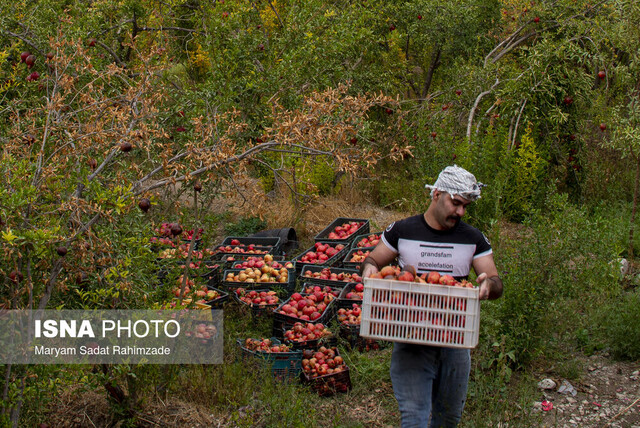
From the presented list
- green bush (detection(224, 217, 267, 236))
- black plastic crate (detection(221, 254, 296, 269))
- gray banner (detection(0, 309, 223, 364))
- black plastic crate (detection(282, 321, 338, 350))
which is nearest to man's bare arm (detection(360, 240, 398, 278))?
gray banner (detection(0, 309, 223, 364))

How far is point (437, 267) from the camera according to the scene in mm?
3285

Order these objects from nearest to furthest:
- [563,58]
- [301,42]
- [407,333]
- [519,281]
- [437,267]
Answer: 1. [407,333]
2. [437,267]
3. [519,281]
4. [301,42]
5. [563,58]

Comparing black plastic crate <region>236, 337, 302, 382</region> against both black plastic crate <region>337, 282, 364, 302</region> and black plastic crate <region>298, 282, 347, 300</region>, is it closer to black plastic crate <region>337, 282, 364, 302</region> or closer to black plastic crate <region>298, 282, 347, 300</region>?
black plastic crate <region>337, 282, 364, 302</region>

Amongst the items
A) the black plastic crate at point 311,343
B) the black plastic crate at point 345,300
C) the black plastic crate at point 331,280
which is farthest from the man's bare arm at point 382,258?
the black plastic crate at point 331,280

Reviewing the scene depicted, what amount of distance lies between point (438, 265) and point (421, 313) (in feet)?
1.45

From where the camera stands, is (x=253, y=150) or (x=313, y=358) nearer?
(x=253, y=150)

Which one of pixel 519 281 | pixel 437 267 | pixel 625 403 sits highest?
pixel 437 267

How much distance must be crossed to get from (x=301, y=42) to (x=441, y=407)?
5.24 meters

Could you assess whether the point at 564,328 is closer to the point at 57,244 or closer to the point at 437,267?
the point at 437,267

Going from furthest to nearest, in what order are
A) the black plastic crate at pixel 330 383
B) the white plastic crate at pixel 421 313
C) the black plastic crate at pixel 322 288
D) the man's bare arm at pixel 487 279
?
the black plastic crate at pixel 322 288
the black plastic crate at pixel 330 383
the man's bare arm at pixel 487 279
the white plastic crate at pixel 421 313

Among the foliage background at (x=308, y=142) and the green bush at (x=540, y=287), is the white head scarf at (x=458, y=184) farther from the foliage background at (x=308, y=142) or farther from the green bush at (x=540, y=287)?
the green bush at (x=540, y=287)

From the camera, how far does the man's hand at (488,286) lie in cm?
295

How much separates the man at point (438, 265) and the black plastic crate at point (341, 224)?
4.25 m

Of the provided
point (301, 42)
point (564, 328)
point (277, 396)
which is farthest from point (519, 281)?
point (301, 42)
